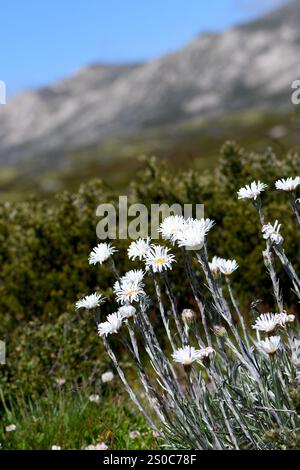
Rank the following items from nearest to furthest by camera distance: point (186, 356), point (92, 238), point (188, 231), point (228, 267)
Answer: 1. point (186, 356)
2. point (188, 231)
3. point (228, 267)
4. point (92, 238)

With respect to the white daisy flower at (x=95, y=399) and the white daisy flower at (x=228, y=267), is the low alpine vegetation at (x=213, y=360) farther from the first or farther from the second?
the white daisy flower at (x=95, y=399)

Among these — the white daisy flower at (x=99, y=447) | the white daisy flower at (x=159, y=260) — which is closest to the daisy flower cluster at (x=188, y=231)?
the white daisy flower at (x=159, y=260)

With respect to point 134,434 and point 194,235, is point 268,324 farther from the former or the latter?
point 134,434

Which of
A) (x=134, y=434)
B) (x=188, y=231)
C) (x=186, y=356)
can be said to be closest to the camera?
(x=186, y=356)

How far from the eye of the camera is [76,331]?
8.41 meters

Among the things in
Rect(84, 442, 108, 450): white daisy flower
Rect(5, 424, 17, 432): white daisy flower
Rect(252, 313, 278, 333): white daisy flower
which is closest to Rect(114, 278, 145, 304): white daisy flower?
Rect(252, 313, 278, 333): white daisy flower

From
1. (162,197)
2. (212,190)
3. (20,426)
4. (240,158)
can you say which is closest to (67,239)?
(162,197)

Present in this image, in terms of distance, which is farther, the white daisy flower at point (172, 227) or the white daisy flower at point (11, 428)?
the white daisy flower at point (11, 428)

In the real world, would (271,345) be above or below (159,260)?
below

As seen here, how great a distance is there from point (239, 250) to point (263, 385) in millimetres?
6180

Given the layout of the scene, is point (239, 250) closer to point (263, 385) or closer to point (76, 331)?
point (76, 331)

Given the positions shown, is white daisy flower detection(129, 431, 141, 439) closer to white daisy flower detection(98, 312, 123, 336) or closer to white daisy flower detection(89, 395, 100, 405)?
white daisy flower detection(89, 395, 100, 405)

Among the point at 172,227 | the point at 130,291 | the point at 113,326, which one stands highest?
the point at 172,227

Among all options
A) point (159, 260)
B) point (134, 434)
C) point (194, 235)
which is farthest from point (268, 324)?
point (134, 434)
